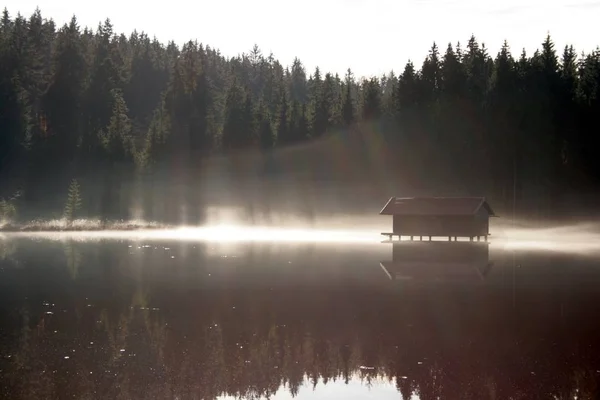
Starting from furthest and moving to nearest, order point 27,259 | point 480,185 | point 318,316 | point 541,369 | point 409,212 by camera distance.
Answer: point 480,185
point 409,212
point 27,259
point 318,316
point 541,369

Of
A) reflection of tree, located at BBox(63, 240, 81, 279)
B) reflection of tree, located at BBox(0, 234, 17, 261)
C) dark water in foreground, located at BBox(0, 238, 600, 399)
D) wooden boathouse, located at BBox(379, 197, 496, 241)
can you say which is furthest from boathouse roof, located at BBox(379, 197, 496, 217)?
reflection of tree, located at BBox(0, 234, 17, 261)

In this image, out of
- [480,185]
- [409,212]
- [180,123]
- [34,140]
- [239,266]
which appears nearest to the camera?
[239,266]

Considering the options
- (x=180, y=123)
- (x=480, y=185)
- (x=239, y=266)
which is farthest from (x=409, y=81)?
(x=239, y=266)

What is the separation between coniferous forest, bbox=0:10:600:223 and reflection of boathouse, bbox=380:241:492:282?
4010cm

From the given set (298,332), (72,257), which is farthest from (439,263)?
(298,332)

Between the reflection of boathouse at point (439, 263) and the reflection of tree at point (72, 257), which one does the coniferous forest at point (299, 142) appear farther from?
the reflection of boathouse at point (439, 263)

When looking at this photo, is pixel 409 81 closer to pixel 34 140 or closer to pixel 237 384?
pixel 34 140

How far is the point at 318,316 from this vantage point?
27328mm

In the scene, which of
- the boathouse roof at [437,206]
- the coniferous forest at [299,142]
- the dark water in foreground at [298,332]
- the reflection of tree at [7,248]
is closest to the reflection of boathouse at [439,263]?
the dark water in foreground at [298,332]

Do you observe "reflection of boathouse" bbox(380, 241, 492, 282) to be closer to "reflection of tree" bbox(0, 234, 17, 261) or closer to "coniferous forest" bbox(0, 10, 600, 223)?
"reflection of tree" bbox(0, 234, 17, 261)

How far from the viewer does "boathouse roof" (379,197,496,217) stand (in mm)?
72500

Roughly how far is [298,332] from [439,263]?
84.4ft

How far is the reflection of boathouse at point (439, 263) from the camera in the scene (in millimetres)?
40438

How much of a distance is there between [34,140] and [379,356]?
361 ft
